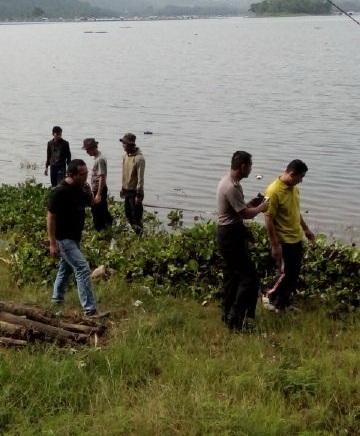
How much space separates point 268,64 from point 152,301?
5030 centimetres

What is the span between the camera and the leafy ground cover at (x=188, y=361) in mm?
5656

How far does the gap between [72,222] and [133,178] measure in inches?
150

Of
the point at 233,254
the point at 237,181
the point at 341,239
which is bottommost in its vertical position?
the point at 341,239

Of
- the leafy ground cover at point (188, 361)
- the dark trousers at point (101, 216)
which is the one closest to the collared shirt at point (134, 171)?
the dark trousers at point (101, 216)

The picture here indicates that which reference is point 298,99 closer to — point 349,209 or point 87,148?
point 349,209

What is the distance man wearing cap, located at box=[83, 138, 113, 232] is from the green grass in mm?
3898

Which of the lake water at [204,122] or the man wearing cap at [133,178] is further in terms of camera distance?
the lake water at [204,122]

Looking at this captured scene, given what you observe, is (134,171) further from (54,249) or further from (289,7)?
(289,7)

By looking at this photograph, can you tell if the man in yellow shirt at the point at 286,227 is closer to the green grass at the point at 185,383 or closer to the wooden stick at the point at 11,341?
the green grass at the point at 185,383

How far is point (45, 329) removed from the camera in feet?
22.7

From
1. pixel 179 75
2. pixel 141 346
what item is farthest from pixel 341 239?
pixel 179 75

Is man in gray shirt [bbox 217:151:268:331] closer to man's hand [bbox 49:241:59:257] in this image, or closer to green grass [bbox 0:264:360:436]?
green grass [bbox 0:264:360:436]

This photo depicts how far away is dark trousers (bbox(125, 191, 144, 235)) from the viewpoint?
12.0 m

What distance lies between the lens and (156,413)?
5668 mm
